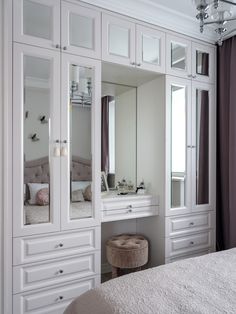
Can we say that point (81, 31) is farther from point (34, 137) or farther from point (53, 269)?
point (53, 269)

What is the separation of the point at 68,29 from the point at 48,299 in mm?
2148

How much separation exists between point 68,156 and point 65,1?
4.07ft

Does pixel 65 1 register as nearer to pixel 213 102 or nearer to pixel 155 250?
pixel 213 102

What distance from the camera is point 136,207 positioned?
8.83 feet

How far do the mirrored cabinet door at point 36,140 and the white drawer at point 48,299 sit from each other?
1.58 ft

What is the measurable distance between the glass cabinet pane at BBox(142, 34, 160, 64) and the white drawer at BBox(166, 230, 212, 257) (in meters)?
1.79

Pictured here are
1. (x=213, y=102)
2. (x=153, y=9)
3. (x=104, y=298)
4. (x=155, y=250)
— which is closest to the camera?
(x=104, y=298)

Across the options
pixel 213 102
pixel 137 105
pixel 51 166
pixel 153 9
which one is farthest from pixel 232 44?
pixel 51 166

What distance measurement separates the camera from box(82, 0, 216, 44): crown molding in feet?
7.81

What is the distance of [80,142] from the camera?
2287 millimetres

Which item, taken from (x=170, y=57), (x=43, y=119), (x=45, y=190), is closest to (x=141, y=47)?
(x=170, y=57)

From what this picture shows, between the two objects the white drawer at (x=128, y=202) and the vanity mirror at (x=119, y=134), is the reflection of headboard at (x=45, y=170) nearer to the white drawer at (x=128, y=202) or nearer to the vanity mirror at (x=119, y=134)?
the white drawer at (x=128, y=202)

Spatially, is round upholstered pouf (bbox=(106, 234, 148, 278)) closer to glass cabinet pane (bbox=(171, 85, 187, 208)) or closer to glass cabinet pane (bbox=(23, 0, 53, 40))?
glass cabinet pane (bbox=(171, 85, 187, 208))

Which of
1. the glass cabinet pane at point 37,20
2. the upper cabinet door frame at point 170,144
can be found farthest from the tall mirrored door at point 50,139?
the upper cabinet door frame at point 170,144
